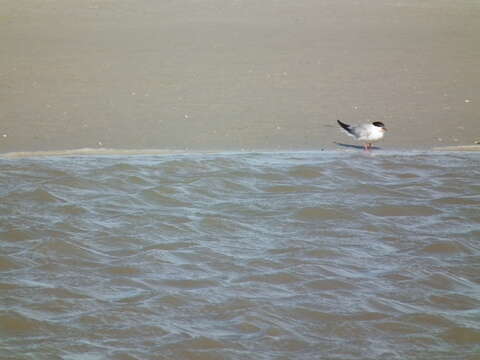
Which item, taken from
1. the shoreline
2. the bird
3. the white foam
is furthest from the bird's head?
the white foam

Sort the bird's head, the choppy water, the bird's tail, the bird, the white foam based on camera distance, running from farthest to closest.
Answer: the bird's tail < the bird's head < the bird < the white foam < the choppy water

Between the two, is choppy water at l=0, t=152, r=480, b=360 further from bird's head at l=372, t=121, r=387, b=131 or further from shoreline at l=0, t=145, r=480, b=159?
bird's head at l=372, t=121, r=387, b=131

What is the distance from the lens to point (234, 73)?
887 centimetres

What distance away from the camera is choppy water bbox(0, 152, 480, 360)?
3830mm

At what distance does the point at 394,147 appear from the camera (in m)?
7.16

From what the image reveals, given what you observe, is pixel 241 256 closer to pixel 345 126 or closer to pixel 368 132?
pixel 368 132

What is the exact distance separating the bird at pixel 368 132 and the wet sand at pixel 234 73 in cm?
20

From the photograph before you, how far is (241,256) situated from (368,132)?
2501 mm

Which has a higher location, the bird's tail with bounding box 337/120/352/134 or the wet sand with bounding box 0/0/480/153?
the wet sand with bounding box 0/0/480/153

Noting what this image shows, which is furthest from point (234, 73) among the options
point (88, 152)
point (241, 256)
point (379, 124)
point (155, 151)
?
point (241, 256)

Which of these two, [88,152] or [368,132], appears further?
[368,132]

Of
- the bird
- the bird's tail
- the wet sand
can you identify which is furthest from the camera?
the wet sand

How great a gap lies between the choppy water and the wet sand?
0.67 meters

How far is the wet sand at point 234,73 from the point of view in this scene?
7.37m
